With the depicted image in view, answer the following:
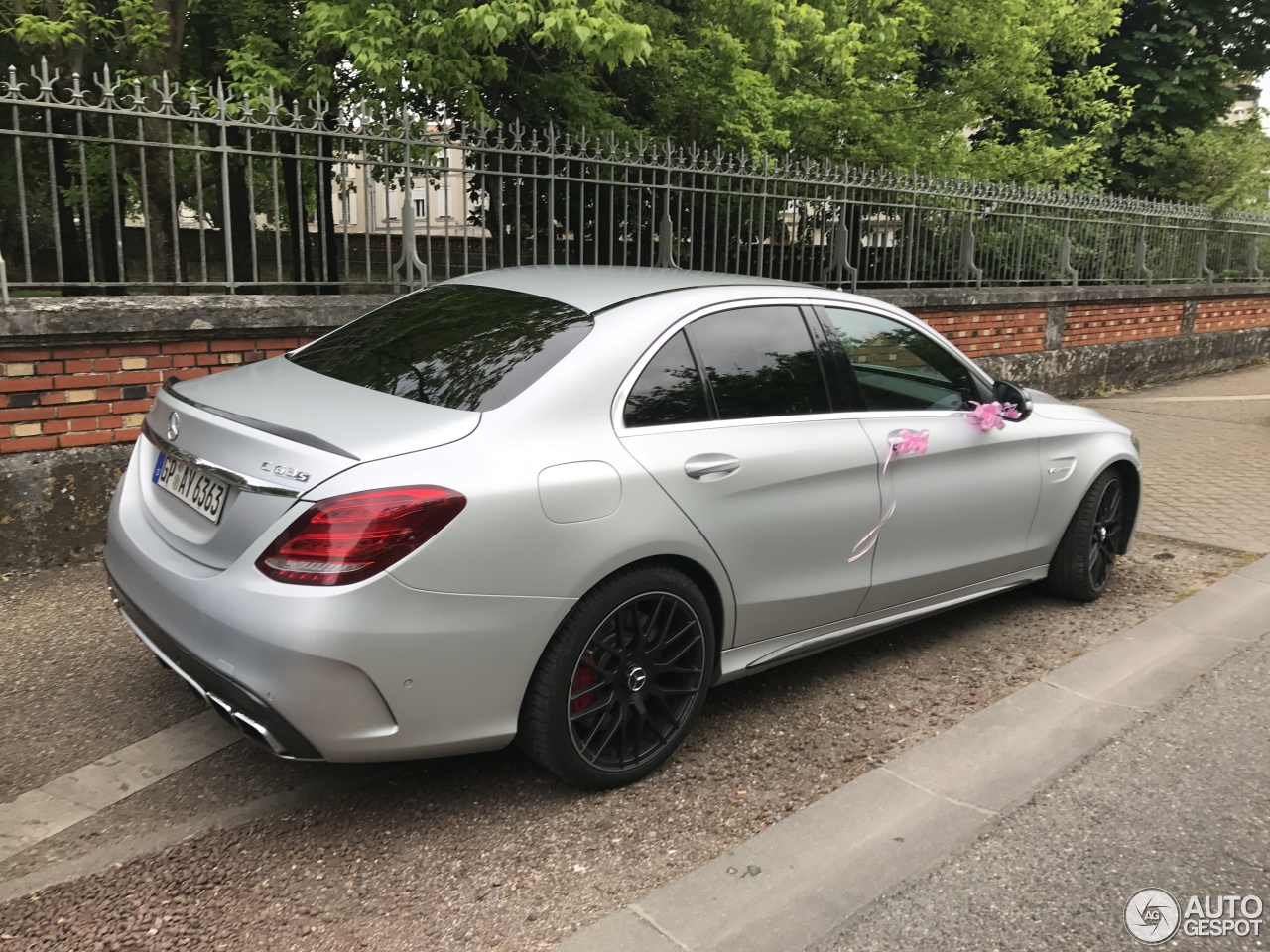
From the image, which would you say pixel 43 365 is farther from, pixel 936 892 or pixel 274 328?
pixel 936 892

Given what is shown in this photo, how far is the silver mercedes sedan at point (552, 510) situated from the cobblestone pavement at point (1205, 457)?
3015mm

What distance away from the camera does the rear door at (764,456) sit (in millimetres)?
3258

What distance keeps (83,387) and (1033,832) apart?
14.8 ft

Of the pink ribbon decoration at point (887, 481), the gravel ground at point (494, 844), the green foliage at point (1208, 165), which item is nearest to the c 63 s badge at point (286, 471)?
the gravel ground at point (494, 844)

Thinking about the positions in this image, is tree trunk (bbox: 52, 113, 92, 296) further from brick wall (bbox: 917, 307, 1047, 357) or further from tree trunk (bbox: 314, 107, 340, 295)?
brick wall (bbox: 917, 307, 1047, 357)

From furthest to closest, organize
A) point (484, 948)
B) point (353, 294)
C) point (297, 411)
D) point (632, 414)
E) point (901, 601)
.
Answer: point (353, 294) < point (901, 601) < point (632, 414) < point (297, 411) < point (484, 948)

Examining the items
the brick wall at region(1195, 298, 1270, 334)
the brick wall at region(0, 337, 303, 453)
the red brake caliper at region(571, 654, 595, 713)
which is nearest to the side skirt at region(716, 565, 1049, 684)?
the red brake caliper at region(571, 654, 595, 713)

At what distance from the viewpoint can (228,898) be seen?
262 centimetres

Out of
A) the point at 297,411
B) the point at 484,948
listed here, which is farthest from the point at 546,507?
the point at 484,948

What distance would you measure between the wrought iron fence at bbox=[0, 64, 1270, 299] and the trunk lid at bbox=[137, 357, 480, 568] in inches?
92.3

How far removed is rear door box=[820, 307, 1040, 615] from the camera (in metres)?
3.95

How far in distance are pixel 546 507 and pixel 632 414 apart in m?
0.50

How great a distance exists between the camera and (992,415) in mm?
4348

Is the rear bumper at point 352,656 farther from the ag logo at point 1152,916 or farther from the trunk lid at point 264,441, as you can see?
the ag logo at point 1152,916
